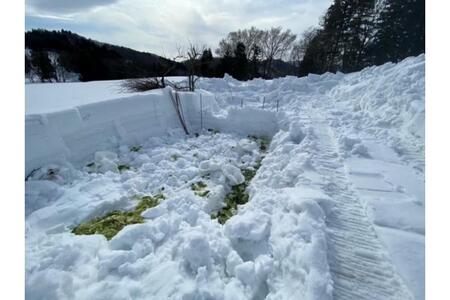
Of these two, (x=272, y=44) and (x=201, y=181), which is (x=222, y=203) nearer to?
(x=201, y=181)

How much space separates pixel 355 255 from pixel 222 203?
5.61 feet

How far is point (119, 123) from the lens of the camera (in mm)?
4879

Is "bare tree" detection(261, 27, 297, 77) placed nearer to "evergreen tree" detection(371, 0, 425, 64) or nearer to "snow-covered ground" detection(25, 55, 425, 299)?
"evergreen tree" detection(371, 0, 425, 64)

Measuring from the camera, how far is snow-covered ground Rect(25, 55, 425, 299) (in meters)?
1.75

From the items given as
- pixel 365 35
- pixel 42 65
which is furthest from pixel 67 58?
pixel 365 35

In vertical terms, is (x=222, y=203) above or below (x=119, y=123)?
below

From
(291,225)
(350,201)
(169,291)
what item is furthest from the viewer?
(350,201)

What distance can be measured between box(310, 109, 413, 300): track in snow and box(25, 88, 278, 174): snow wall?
380 cm

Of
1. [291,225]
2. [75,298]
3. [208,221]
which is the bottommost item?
[75,298]

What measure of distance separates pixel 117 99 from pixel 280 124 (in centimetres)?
→ 380
